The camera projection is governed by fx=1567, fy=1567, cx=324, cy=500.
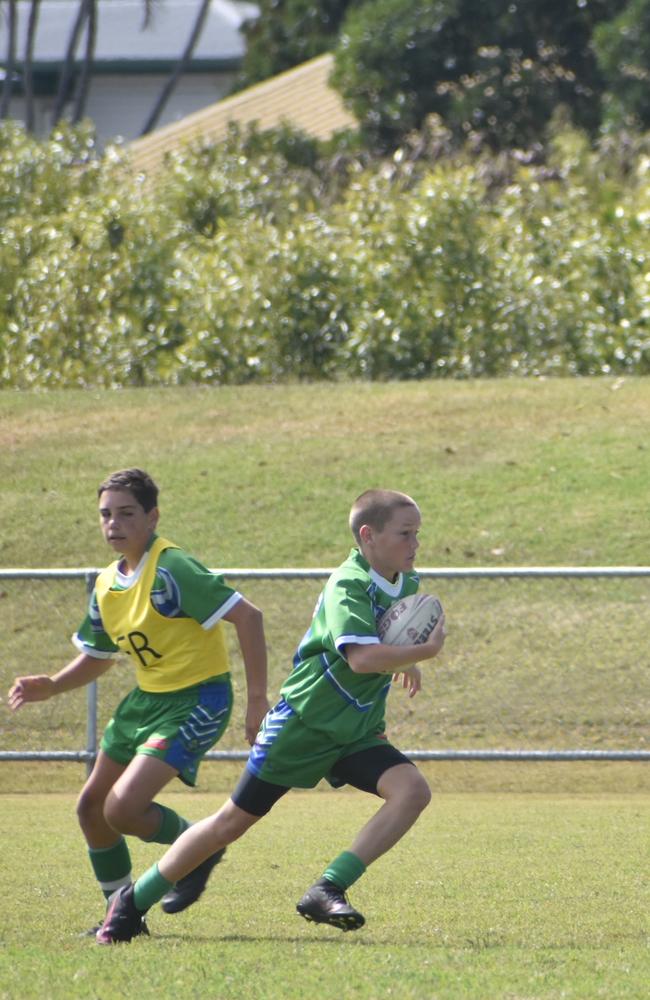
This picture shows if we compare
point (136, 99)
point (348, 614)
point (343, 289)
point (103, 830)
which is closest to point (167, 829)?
point (103, 830)

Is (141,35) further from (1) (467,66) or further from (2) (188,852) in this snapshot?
(2) (188,852)

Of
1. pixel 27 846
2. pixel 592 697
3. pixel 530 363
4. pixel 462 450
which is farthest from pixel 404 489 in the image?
pixel 27 846

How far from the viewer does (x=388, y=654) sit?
4797mm

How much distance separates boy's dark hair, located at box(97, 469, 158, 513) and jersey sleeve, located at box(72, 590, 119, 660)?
1.47 feet

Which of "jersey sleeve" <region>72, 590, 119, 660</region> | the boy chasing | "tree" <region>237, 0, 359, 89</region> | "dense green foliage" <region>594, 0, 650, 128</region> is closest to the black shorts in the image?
the boy chasing

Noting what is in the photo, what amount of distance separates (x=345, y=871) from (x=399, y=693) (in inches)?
274

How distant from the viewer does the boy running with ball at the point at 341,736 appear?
4938 millimetres

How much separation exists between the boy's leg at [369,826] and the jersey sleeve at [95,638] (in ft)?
3.39

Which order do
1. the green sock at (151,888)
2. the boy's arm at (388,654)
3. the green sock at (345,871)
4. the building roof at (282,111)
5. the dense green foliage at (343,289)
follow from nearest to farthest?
the boy's arm at (388,654), the green sock at (345,871), the green sock at (151,888), the dense green foliage at (343,289), the building roof at (282,111)

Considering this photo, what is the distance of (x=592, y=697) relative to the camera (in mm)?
11328

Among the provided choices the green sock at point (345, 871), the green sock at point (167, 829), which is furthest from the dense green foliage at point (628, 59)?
the green sock at point (345, 871)

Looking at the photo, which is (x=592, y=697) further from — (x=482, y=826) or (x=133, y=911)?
(x=133, y=911)

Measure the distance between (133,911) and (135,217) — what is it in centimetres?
1805

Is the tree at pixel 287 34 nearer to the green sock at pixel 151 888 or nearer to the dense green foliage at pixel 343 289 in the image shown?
the dense green foliage at pixel 343 289
